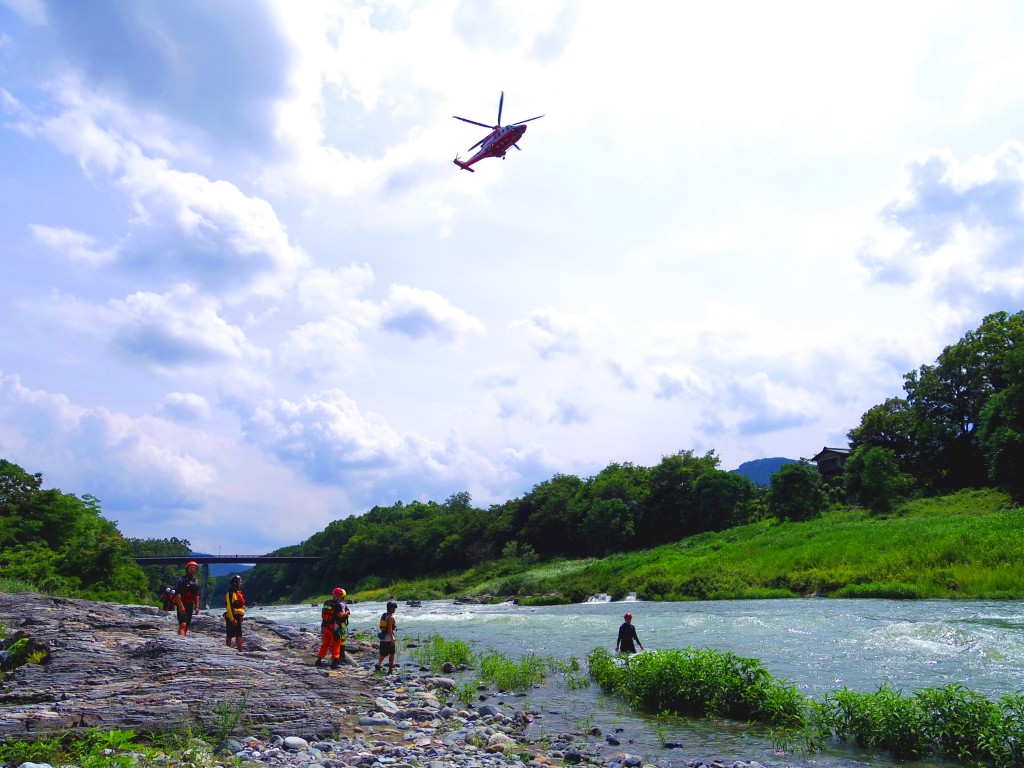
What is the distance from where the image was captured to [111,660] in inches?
538

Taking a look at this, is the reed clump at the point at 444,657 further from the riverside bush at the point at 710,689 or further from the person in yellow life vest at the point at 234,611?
the riverside bush at the point at 710,689

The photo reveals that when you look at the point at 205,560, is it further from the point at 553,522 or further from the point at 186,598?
the point at 186,598

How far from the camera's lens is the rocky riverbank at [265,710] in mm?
10234

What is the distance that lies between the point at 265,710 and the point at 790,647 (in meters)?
18.3

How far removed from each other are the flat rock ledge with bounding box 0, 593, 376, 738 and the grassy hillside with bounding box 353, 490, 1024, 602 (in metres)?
34.8

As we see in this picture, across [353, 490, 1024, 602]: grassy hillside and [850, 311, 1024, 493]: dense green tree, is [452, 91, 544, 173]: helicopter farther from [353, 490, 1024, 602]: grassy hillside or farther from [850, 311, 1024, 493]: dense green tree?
[850, 311, 1024, 493]: dense green tree

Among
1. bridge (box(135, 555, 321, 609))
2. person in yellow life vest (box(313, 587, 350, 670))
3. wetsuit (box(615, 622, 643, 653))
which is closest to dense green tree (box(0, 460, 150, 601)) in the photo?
person in yellow life vest (box(313, 587, 350, 670))

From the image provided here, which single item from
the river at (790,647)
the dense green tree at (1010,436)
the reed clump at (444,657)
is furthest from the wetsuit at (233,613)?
the dense green tree at (1010,436)

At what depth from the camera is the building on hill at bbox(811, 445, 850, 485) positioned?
97.5 m

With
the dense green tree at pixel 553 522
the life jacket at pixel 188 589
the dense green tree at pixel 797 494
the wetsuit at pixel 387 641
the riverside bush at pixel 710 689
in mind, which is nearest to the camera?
the riverside bush at pixel 710 689

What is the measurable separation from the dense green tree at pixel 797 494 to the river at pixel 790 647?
3120cm

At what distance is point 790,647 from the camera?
22766 millimetres

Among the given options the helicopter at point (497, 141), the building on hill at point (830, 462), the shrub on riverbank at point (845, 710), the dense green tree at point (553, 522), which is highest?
the helicopter at point (497, 141)

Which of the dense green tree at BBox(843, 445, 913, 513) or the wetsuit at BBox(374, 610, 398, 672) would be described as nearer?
the wetsuit at BBox(374, 610, 398, 672)
